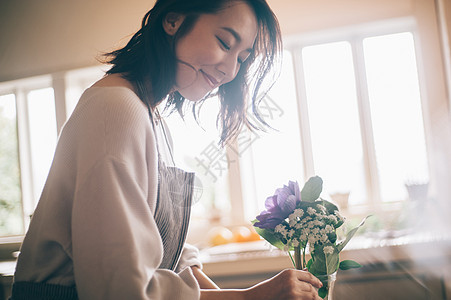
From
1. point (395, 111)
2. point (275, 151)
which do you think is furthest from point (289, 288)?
point (395, 111)

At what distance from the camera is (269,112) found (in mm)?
1964

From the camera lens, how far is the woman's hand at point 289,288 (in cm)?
56

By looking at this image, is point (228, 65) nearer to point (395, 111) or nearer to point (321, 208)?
point (321, 208)

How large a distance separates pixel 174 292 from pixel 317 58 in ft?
5.85

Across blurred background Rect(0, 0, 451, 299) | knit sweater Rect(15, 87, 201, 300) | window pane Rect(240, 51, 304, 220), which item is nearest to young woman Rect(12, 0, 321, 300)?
knit sweater Rect(15, 87, 201, 300)

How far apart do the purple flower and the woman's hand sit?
8cm

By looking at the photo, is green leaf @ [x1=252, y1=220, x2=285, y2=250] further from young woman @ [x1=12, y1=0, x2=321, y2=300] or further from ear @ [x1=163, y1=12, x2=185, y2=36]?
ear @ [x1=163, y1=12, x2=185, y2=36]

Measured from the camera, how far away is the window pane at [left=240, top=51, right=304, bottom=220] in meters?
2.01

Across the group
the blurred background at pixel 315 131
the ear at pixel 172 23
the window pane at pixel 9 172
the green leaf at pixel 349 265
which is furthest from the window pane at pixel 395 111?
the window pane at pixel 9 172

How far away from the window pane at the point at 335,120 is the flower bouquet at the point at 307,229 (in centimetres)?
139

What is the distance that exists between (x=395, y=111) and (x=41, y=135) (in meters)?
1.86


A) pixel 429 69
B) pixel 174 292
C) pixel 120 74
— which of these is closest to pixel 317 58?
pixel 429 69

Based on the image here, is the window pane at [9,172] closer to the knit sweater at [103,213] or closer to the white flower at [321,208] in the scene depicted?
the knit sweater at [103,213]

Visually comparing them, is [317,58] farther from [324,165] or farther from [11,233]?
[11,233]
